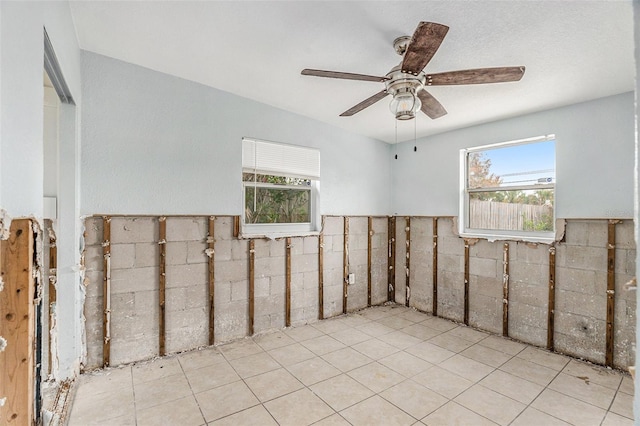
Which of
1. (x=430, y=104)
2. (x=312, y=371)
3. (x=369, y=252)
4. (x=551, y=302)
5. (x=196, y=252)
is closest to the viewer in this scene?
(x=430, y=104)

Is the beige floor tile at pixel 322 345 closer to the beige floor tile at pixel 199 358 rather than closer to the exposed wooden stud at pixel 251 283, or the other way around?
the exposed wooden stud at pixel 251 283

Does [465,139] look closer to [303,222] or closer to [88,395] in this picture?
[303,222]

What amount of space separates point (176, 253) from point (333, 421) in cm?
204

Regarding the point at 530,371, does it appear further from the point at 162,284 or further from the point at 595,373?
the point at 162,284

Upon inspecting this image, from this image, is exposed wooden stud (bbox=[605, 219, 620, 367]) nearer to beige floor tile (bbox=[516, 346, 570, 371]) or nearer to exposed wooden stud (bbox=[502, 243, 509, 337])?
beige floor tile (bbox=[516, 346, 570, 371])

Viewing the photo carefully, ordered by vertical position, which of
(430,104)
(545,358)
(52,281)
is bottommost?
(545,358)

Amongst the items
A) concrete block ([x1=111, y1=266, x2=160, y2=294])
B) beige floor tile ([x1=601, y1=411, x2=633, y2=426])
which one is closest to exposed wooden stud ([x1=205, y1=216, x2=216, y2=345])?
concrete block ([x1=111, y1=266, x2=160, y2=294])

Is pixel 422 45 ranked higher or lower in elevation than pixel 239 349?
higher

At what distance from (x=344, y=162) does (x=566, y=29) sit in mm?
2738

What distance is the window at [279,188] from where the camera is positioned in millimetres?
3465

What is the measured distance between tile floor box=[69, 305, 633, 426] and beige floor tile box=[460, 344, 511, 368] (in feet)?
0.03

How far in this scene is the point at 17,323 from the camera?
1083mm

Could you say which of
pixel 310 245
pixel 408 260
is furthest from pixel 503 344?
pixel 310 245

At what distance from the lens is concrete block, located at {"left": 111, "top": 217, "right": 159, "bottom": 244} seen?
2680 mm
